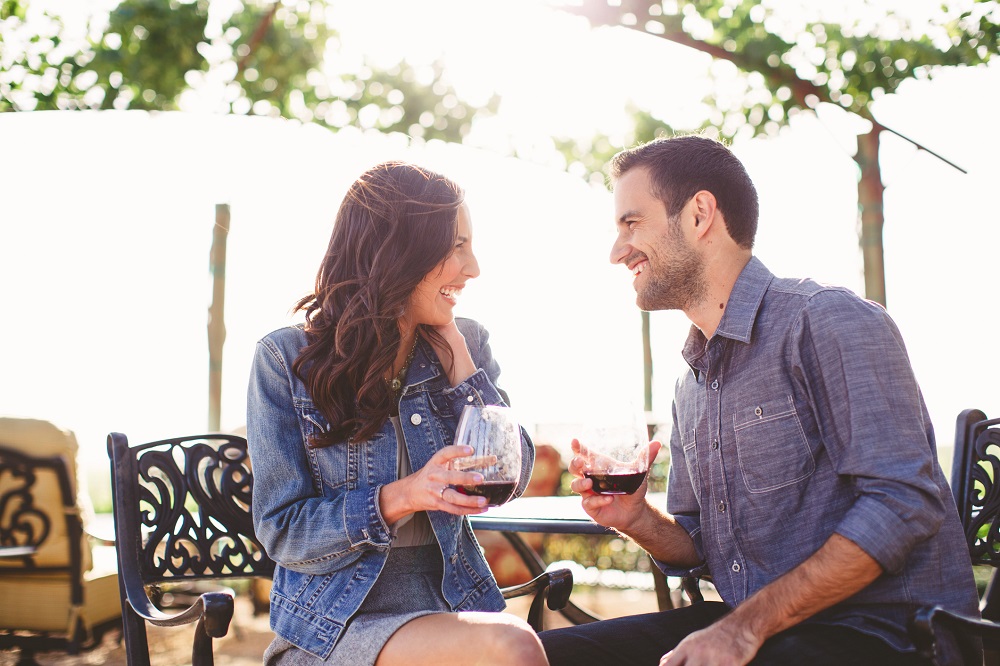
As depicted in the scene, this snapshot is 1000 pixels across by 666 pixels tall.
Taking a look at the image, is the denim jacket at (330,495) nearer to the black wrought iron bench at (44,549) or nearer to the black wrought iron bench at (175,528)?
the black wrought iron bench at (175,528)

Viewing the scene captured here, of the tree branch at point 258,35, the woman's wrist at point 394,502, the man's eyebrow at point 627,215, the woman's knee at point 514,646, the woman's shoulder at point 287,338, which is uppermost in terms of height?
the tree branch at point 258,35

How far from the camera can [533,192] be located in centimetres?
583

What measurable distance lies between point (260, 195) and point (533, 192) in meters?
1.87

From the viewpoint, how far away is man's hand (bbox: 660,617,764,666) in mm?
1692

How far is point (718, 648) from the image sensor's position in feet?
5.58

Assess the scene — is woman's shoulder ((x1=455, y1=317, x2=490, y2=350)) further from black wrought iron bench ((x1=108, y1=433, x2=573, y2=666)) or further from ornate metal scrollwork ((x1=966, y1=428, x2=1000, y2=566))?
ornate metal scrollwork ((x1=966, y1=428, x2=1000, y2=566))

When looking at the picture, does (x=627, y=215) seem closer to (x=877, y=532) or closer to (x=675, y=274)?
(x=675, y=274)

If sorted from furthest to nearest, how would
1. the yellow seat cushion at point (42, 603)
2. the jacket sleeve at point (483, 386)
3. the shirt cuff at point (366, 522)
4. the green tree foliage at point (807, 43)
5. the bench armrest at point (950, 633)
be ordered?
the yellow seat cushion at point (42, 603) → the green tree foliage at point (807, 43) → the jacket sleeve at point (483, 386) → the shirt cuff at point (366, 522) → the bench armrest at point (950, 633)

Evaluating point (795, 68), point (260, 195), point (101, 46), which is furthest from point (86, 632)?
point (795, 68)

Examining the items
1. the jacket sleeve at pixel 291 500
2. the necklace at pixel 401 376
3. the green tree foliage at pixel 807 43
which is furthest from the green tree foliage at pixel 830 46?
the jacket sleeve at pixel 291 500

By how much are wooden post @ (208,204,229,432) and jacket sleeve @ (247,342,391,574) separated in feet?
14.1

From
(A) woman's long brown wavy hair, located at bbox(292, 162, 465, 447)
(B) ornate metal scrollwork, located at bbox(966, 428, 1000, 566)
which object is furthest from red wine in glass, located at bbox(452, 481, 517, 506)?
(B) ornate metal scrollwork, located at bbox(966, 428, 1000, 566)

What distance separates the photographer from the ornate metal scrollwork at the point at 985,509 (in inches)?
95.3

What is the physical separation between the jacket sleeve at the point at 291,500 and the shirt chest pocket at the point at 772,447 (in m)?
0.86
